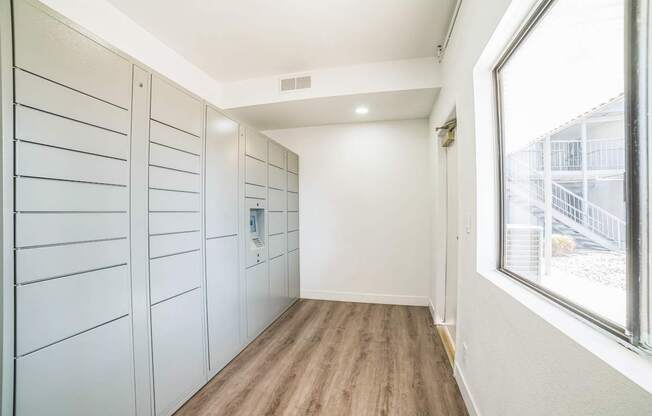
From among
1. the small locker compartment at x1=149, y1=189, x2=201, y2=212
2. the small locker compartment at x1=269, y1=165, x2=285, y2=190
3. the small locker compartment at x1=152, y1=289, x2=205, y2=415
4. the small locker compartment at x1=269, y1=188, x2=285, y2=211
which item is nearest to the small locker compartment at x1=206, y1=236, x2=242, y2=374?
the small locker compartment at x1=152, y1=289, x2=205, y2=415

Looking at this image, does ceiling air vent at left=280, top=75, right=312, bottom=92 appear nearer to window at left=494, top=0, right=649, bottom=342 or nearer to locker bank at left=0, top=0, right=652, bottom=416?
locker bank at left=0, top=0, right=652, bottom=416

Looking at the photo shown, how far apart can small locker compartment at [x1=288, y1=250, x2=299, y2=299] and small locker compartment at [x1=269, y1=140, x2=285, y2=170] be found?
1.25m

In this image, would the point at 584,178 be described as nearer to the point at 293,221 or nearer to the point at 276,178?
the point at 276,178

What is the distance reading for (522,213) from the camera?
138 centimetres

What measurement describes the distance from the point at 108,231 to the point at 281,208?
212 centimetres

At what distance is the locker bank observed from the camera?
32.4 inches

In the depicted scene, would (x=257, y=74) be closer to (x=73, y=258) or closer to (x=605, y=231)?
(x=73, y=258)

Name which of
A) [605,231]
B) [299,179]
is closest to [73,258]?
[605,231]

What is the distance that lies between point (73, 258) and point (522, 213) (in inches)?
87.2

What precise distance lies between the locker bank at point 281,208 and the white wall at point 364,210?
20.0 inches

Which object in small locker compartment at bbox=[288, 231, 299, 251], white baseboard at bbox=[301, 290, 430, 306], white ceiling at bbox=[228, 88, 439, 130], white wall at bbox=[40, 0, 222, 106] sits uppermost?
white wall at bbox=[40, 0, 222, 106]

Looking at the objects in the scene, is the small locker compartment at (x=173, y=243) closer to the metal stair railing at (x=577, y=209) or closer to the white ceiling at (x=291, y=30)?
the white ceiling at (x=291, y=30)

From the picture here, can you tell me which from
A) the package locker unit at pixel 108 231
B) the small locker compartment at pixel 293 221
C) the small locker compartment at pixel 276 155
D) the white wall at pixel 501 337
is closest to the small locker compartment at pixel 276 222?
the small locker compartment at pixel 293 221

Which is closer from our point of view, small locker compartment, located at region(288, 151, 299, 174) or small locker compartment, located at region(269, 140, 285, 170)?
small locker compartment, located at region(269, 140, 285, 170)
